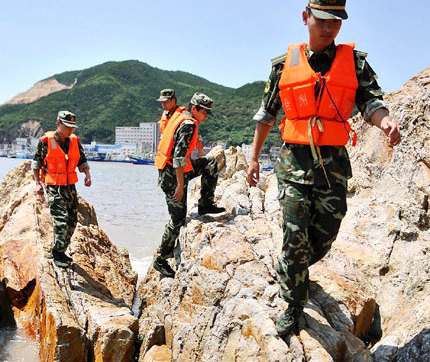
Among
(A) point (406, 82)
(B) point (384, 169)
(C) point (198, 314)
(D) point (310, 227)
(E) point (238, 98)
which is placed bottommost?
(C) point (198, 314)

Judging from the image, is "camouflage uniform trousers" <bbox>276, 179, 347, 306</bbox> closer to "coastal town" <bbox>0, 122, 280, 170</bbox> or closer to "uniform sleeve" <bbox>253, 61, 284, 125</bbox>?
"uniform sleeve" <bbox>253, 61, 284, 125</bbox>

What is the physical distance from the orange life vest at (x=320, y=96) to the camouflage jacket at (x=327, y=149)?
65 millimetres

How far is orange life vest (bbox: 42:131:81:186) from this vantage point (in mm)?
6320

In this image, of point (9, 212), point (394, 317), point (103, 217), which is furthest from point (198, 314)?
point (103, 217)

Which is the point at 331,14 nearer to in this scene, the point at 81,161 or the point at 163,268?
A: the point at 163,268

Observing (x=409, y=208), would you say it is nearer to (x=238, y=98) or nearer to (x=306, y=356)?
(x=306, y=356)

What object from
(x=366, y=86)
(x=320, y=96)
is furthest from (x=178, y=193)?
(x=366, y=86)

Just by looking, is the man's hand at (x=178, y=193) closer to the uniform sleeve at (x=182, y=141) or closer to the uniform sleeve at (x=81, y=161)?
the uniform sleeve at (x=182, y=141)

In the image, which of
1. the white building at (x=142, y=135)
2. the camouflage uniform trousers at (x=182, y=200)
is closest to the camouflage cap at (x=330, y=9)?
the camouflage uniform trousers at (x=182, y=200)

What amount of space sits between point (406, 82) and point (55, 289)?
19.0 ft

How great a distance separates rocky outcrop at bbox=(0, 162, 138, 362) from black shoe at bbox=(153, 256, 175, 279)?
66 cm

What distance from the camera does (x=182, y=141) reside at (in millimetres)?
5242

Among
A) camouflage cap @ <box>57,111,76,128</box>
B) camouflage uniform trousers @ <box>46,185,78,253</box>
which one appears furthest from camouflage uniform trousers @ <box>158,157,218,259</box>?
camouflage cap @ <box>57,111,76,128</box>

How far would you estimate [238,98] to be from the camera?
144 m
